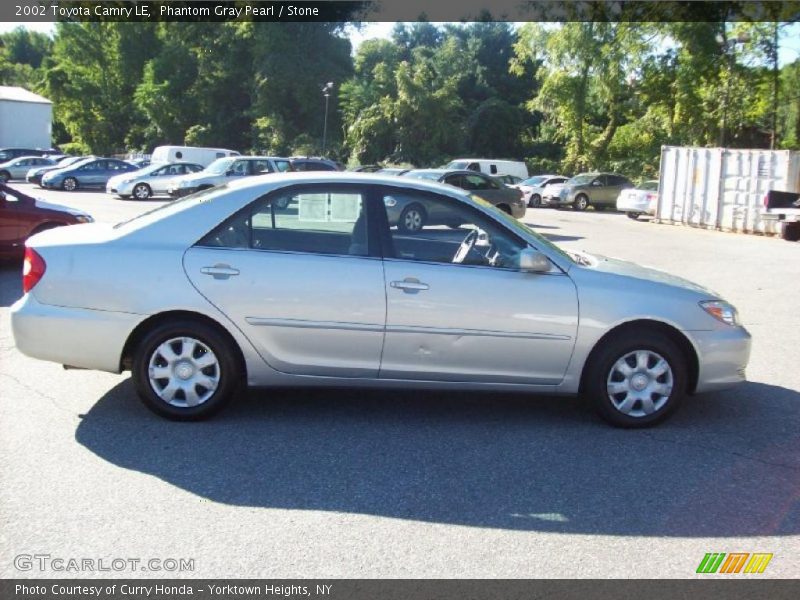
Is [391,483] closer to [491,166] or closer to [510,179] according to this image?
[510,179]

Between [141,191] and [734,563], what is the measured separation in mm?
27787

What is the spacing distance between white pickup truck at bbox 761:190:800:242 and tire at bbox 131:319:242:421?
19152 mm

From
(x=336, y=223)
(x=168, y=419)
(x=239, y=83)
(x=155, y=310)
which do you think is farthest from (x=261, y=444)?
(x=239, y=83)

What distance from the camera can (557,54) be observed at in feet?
134

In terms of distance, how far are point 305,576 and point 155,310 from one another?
237 centimetres

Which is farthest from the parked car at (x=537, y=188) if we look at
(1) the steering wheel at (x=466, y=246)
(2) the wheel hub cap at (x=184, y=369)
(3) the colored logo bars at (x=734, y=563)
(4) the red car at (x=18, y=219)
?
(3) the colored logo bars at (x=734, y=563)

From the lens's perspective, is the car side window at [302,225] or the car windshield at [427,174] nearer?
the car side window at [302,225]

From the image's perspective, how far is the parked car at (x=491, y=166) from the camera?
3362cm

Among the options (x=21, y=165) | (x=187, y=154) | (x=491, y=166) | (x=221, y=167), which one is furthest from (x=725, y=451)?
(x=21, y=165)

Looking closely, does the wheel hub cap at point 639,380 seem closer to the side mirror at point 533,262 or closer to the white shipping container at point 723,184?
the side mirror at point 533,262

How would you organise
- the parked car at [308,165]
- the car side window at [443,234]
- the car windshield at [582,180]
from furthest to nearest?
the car windshield at [582,180] < the parked car at [308,165] < the car side window at [443,234]

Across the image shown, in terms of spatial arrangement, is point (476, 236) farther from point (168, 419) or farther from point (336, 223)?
point (168, 419)

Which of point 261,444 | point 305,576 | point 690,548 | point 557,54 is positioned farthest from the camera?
point 557,54

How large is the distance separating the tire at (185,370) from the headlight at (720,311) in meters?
3.17
